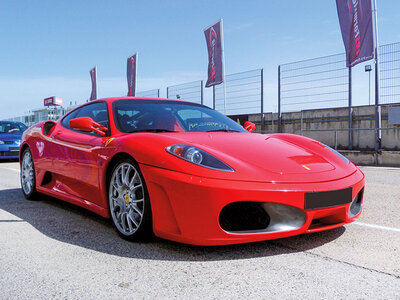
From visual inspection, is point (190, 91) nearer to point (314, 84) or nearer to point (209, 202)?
point (314, 84)

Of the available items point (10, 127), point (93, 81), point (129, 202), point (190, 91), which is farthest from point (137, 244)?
point (93, 81)

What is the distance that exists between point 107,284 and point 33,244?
3.40ft

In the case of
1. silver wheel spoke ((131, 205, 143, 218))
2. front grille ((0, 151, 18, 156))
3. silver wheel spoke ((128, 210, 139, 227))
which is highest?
front grille ((0, 151, 18, 156))

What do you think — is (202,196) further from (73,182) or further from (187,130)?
(73,182)

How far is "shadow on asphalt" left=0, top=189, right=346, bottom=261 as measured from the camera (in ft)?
8.26

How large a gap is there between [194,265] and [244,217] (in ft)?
1.37

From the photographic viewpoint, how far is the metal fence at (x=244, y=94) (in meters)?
13.7

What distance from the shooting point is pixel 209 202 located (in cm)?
233

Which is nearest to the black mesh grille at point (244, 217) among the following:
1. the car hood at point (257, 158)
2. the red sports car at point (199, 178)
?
the red sports car at point (199, 178)

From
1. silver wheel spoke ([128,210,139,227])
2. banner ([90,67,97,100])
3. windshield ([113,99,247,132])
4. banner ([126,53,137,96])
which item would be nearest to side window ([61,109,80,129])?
windshield ([113,99,247,132])

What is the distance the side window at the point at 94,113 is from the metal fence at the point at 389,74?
905 cm

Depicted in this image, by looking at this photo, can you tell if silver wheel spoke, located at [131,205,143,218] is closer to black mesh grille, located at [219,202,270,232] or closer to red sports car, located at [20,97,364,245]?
red sports car, located at [20,97,364,245]

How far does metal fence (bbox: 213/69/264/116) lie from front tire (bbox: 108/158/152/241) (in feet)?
36.1

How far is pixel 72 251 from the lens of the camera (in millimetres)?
2643
